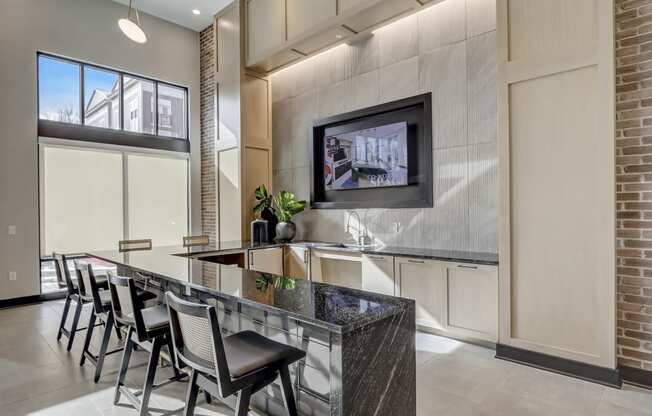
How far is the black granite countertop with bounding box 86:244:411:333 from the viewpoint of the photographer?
1.45m

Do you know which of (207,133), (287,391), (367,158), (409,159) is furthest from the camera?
(207,133)

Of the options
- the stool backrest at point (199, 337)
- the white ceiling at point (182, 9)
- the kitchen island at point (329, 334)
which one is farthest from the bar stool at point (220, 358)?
the white ceiling at point (182, 9)

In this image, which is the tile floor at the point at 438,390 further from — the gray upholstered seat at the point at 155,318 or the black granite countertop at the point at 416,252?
the black granite countertop at the point at 416,252

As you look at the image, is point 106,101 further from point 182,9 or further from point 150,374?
point 150,374

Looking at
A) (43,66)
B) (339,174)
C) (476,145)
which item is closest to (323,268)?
(339,174)

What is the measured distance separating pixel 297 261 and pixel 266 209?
42.8 inches

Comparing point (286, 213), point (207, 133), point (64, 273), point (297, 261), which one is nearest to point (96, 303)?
point (64, 273)

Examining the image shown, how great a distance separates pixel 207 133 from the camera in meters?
7.03

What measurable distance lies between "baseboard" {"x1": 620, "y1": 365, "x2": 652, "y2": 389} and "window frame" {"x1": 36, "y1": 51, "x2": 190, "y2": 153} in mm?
6907

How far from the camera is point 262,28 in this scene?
5.33m

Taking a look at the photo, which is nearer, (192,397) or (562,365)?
(192,397)

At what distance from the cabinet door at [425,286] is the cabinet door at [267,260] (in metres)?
1.83

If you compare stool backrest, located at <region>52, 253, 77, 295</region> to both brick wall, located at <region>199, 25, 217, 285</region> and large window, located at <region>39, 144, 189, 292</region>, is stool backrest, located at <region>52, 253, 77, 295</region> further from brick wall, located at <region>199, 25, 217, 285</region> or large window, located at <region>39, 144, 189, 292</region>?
brick wall, located at <region>199, 25, 217, 285</region>

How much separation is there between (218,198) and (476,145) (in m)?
4.14
